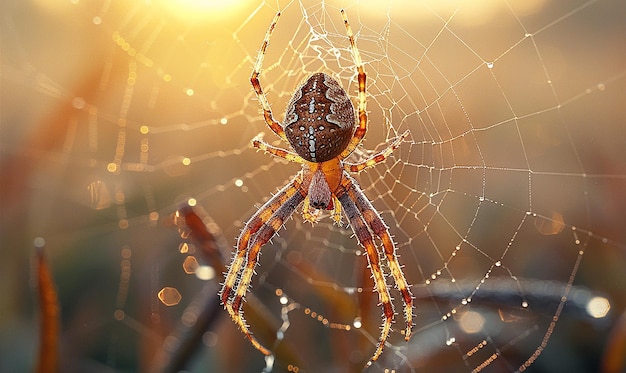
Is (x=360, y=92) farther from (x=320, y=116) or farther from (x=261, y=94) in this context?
(x=261, y=94)

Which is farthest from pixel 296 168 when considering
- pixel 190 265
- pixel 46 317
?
pixel 46 317

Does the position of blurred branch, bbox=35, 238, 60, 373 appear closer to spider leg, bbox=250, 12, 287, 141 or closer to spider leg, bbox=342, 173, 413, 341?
spider leg, bbox=250, 12, 287, 141

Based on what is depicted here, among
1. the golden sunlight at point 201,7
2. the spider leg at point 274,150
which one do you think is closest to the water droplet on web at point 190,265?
the spider leg at point 274,150

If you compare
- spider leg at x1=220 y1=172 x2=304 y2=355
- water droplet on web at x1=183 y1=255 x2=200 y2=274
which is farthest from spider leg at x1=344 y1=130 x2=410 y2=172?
water droplet on web at x1=183 y1=255 x2=200 y2=274

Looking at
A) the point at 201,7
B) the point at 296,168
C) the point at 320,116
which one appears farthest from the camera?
the point at 296,168

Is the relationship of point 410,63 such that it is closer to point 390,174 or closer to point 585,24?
point 390,174

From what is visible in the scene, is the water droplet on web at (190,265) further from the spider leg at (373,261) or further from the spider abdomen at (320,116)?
the spider abdomen at (320,116)
